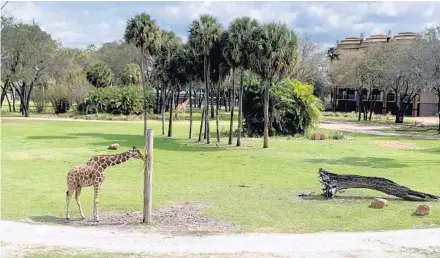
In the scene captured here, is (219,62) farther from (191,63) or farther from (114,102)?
(114,102)

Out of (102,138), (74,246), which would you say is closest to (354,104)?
(102,138)

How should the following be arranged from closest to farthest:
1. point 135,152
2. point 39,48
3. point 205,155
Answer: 1. point 135,152
2. point 205,155
3. point 39,48

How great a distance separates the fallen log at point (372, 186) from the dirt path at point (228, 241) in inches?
174

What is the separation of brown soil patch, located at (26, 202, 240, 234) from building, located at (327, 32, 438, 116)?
71421 mm

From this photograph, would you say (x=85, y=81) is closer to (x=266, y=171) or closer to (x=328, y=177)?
(x=266, y=171)

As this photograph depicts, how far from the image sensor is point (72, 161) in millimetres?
27094

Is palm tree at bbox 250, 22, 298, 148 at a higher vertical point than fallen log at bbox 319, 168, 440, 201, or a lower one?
higher

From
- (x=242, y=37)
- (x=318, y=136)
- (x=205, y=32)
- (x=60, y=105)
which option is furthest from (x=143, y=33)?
(x=60, y=105)

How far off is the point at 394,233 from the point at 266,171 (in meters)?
12.2

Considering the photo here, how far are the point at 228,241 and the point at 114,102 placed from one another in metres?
62.3

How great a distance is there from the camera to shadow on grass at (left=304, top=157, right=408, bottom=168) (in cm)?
2788

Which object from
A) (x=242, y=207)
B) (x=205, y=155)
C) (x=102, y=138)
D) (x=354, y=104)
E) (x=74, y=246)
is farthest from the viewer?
(x=354, y=104)

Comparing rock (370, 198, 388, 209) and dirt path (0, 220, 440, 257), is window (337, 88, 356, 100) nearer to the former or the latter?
rock (370, 198, 388, 209)

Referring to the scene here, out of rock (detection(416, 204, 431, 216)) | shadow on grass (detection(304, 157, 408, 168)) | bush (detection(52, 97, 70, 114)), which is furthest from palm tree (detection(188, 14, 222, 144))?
bush (detection(52, 97, 70, 114))
